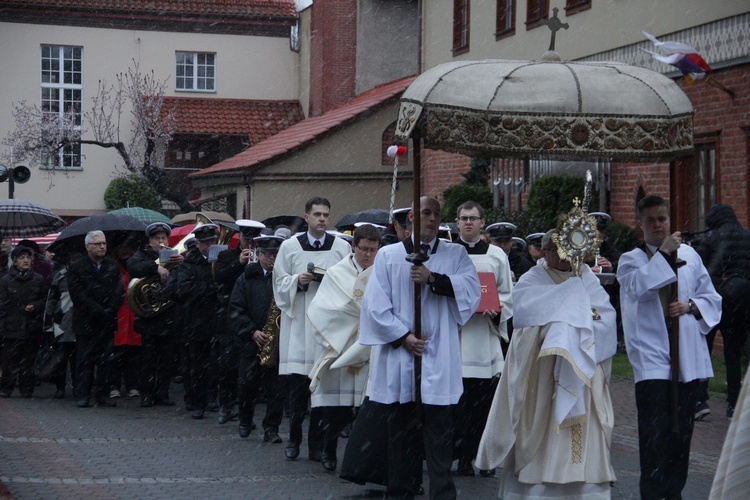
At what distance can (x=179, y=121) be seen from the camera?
4253cm

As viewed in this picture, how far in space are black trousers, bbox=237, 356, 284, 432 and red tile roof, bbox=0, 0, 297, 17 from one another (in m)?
33.7

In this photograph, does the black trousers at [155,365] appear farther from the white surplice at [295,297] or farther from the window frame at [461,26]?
the window frame at [461,26]

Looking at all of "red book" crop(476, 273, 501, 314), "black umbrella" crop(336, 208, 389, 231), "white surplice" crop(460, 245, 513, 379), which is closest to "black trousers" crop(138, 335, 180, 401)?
"black umbrella" crop(336, 208, 389, 231)

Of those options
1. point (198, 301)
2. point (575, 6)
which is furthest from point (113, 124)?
point (198, 301)

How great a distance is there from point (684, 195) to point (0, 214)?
973cm

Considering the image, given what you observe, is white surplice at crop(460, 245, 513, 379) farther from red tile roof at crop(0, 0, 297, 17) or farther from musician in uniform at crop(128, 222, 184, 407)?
red tile roof at crop(0, 0, 297, 17)

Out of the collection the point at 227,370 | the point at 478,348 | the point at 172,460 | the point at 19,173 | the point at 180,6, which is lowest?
the point at 172,460

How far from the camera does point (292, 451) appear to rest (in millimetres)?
10266

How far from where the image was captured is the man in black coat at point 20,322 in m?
15.4

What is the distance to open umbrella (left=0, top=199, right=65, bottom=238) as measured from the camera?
18.4 m

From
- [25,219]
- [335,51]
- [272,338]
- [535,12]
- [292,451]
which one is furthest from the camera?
[335,51]

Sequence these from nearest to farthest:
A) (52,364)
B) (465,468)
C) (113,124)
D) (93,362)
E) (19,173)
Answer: (465,468) → (93,362) → (52,364) → (19,173) → (113,124)

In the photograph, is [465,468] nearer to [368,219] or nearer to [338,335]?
[338,335]

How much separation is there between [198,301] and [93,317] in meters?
1.40
